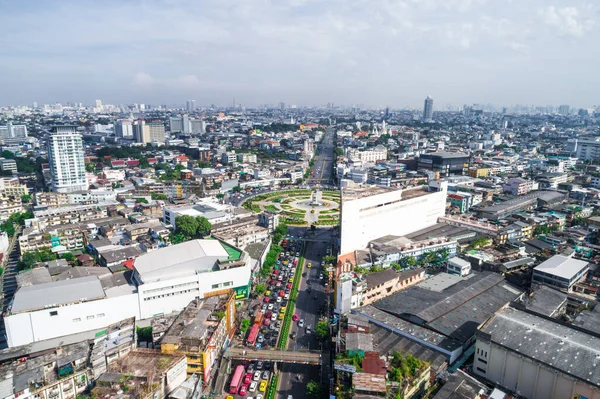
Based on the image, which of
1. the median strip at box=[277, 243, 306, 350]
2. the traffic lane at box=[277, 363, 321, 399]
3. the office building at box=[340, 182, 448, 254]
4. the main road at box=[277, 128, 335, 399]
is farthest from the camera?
the office building at box=[340, 182, 448, 254]

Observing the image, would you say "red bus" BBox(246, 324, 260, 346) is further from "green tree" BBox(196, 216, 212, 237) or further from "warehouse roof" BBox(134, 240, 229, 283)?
"green tree" BBox(196, 216, 212, 237)

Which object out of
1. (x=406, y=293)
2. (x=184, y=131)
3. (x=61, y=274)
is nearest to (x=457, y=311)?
(x=406, y=293)

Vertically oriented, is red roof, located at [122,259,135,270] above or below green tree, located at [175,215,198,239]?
below

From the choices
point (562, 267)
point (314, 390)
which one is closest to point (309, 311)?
point (314, 390)

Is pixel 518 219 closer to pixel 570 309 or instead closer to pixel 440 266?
pixel 440 266

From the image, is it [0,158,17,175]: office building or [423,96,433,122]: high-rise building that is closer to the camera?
[0,158,17,175]: office building

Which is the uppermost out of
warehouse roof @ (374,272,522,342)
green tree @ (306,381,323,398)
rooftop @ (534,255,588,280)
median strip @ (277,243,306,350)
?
rooftop @ (534,255,588,280)

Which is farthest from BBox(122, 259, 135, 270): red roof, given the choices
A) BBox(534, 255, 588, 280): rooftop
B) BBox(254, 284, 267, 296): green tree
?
BBox(534, 255, 588, 280): rooftop
